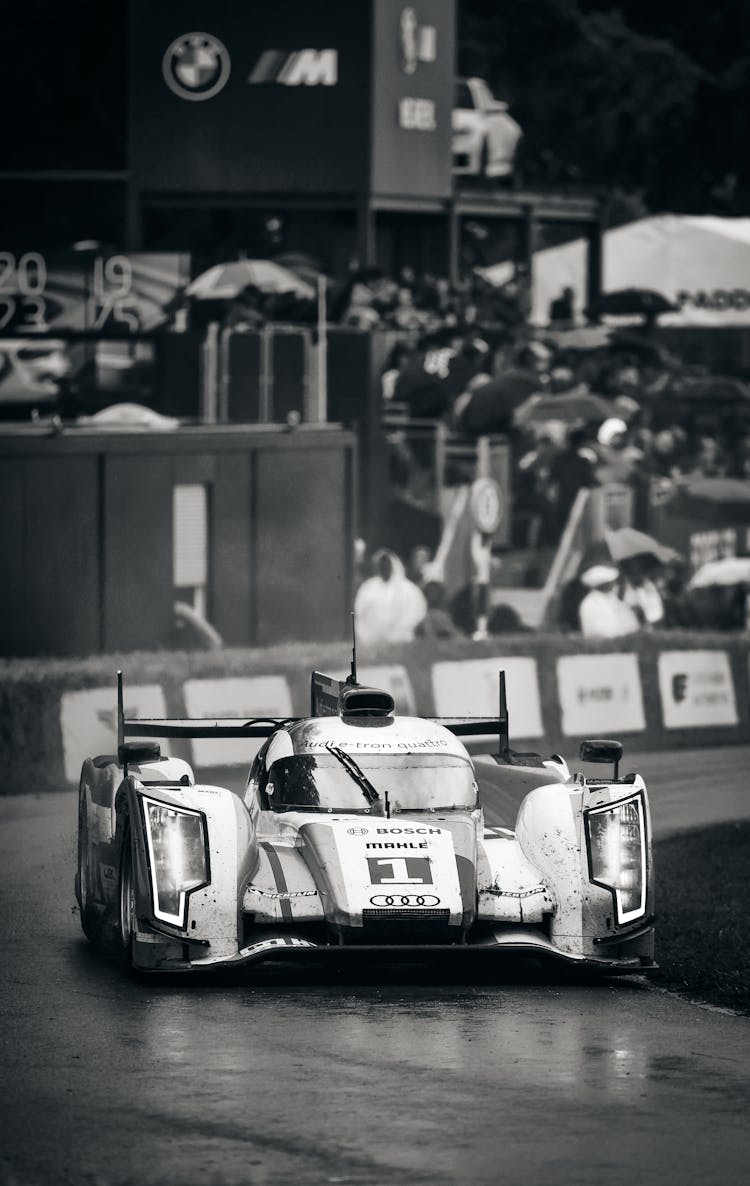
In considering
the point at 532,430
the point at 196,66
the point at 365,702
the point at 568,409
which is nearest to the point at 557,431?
the point at 532,430

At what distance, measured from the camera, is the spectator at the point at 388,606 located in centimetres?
2175

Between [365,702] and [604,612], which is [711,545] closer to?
[604,612]

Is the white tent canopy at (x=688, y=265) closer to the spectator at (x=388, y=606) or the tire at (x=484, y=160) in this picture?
the tire at (x=484, y=160)

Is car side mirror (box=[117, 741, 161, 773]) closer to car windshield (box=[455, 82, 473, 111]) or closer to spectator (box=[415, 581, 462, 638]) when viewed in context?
spectator (box=[415, 581, 462, 638])

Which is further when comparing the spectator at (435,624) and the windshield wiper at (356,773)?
the spectator at (435,624)

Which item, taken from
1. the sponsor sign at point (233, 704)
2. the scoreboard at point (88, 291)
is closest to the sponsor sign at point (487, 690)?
the sponsor sign at point (233, 704)

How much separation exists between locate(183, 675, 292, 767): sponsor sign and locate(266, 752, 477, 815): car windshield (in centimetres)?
692

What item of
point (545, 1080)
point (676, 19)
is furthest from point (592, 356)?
point (676, 19)

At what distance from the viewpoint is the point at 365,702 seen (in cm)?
1184

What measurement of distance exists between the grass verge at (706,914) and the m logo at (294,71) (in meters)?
20.5

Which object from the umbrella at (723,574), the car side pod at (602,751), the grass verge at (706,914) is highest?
the umbrella at (723,574)

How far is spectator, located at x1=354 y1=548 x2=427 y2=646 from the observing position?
71.4 feet

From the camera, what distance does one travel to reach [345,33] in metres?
34.7

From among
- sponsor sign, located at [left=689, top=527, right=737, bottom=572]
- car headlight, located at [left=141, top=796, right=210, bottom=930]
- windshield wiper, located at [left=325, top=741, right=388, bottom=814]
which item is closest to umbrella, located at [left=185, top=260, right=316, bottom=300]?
sponsor sign, located at [left=689, top=527, right=737, bottom=572]
